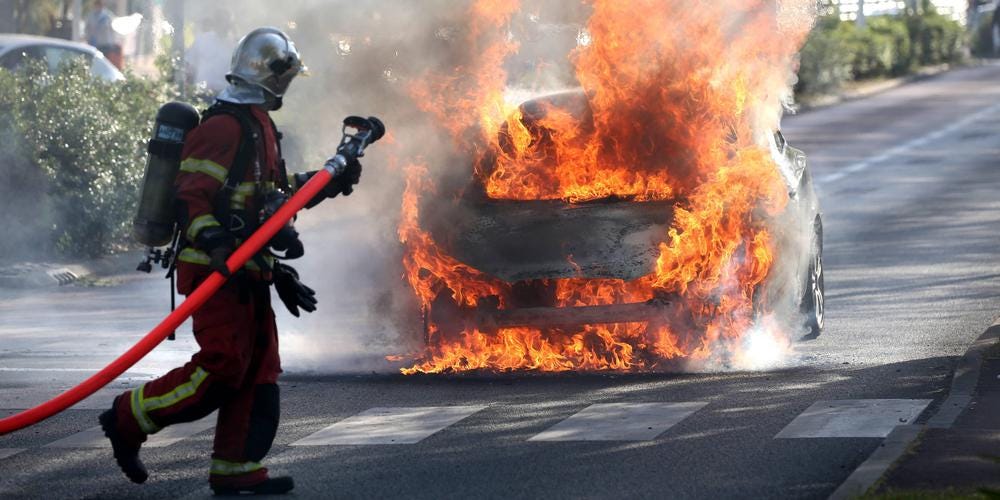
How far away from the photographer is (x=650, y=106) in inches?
384

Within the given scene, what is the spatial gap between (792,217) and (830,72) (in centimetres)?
3076

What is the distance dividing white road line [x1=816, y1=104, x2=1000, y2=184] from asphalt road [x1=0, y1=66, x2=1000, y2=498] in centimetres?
928

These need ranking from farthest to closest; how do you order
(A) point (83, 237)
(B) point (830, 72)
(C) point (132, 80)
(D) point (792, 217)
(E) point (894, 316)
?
(B) point (830, 72), (C) point (132, 80), (A) point (83, 237), (E) point (894, 316), (D) point (792, 217)

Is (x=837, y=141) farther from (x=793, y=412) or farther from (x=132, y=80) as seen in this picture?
(x=793, y=412)

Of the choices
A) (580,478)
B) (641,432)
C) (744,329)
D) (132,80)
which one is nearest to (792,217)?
(744,329)

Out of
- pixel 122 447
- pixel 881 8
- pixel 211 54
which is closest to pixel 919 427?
pixel 122 447

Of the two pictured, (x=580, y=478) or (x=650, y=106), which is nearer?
(x=580, y=478)

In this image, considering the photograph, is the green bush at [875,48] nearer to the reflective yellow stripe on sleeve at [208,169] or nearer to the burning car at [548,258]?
the burning car at [548,258]

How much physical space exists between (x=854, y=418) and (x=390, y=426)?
211cm

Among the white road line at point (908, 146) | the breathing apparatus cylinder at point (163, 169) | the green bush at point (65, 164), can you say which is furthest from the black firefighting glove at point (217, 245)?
the white road line at point (908, 146)

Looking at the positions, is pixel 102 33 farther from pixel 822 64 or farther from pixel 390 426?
pixel 822 64

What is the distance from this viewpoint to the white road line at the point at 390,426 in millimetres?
7777

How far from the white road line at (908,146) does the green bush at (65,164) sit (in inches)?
393

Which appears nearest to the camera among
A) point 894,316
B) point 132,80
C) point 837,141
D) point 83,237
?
point 894,316
